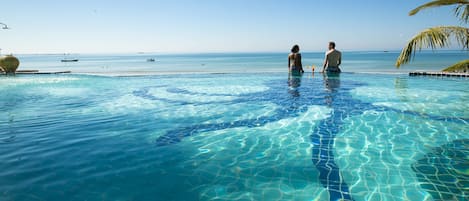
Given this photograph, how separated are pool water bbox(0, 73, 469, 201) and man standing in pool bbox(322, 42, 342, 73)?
5.10 meters

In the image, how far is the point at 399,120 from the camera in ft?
19.9

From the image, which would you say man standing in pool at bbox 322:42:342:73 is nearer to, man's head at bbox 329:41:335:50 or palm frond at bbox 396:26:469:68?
man's head at bbox 329:41:335:50

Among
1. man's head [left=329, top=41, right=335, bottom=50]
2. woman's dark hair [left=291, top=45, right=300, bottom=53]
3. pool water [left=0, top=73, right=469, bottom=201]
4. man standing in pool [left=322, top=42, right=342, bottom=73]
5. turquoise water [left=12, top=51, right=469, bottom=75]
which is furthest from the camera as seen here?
turquoise water [left=12, top=51, right=469, bottom=75]

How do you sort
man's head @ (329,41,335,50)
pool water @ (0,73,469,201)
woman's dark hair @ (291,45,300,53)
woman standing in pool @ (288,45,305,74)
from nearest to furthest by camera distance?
1. pool water @ (0,73,469,201)
2. man's head @ (329,41,335,50)
3. woman's dark hair @ (291,45,300,53)
4. woman standing in pool @ (288,45,305,74)

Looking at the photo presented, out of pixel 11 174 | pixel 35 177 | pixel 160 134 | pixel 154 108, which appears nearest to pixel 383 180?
pixel 160 134

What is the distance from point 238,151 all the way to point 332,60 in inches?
402

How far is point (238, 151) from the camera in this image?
14.4ft

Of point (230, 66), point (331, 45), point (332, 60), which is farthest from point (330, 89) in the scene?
point (230, 66)

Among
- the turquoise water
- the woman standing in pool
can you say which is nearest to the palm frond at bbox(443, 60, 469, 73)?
the woman standing in pool

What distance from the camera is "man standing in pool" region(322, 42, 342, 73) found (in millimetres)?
12508

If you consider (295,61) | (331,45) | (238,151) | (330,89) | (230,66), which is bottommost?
(238,151)

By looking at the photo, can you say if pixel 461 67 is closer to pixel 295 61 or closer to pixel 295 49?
pixel 295 61

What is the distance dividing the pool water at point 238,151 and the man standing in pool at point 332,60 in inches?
201

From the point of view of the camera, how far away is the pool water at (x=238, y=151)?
3152 millimetres
